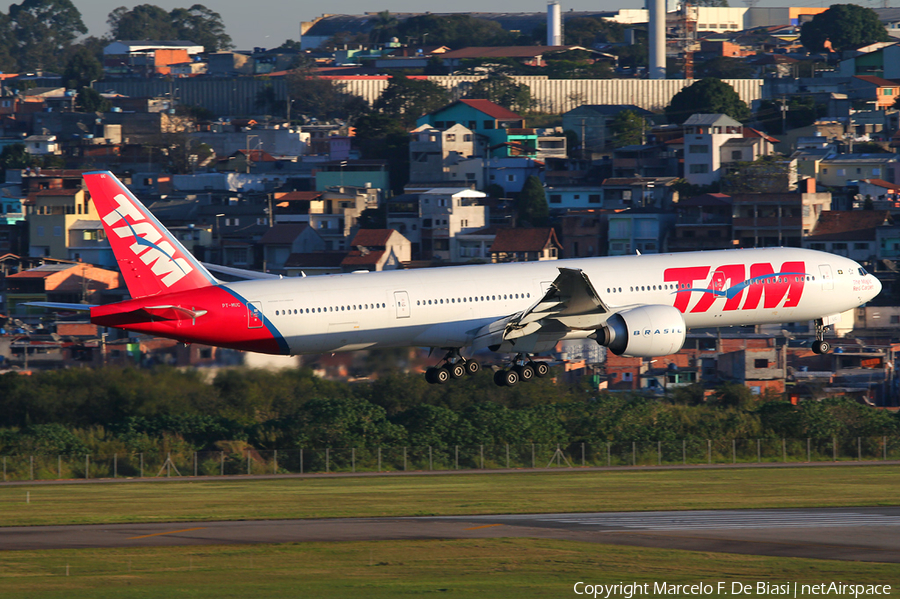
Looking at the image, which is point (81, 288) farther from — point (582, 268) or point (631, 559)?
point (631, 559)

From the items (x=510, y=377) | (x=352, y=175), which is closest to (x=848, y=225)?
(x=352, y=175)

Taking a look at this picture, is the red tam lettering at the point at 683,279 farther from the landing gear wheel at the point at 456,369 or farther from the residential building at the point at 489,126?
the residential building at the point at 489,126

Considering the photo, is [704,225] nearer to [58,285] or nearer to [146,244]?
[58,285]

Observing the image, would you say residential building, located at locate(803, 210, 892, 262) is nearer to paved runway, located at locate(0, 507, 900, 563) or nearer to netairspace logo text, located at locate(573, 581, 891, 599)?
paved runway, located at locate(0, 507, 900, 563)

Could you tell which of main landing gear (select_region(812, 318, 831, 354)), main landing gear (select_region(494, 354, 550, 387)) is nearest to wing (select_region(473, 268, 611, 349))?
main landing gear (select_region(494, 354, 550, 387))

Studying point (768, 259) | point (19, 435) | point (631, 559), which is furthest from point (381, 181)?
point (631, 559)

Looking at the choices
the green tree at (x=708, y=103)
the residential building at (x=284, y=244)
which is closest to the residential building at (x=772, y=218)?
the residential building at (x=284, y=244)
